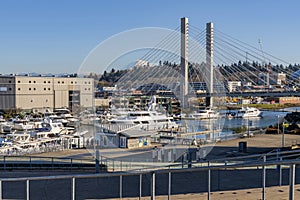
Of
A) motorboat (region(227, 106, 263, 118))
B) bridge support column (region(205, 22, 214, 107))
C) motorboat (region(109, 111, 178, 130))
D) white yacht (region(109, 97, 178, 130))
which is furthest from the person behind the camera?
motorboat (region(227, 106, 263, 118))

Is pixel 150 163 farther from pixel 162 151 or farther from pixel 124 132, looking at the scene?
pixel 124 132

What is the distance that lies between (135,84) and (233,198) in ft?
11.5

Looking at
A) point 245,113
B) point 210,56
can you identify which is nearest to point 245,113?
point 245,113

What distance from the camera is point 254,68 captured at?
3538 centimetres

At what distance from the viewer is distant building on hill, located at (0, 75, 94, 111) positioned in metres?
42.6

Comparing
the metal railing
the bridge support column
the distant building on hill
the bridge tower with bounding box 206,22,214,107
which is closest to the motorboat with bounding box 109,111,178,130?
the metal railing

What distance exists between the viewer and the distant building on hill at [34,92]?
140ft

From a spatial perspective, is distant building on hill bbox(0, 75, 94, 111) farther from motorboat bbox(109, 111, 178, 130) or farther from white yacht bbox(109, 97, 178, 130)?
motorboat bbox(109, 111, 178, 130)

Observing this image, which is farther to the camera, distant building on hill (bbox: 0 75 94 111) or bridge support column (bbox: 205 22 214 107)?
distant building on hill (bbox: 0 75 94 111)

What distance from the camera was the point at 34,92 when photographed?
145 ft

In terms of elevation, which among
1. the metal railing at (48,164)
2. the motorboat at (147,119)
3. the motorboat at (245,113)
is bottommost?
the motorboat at (245,113)

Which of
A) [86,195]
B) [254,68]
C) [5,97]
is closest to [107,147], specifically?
[86,195]

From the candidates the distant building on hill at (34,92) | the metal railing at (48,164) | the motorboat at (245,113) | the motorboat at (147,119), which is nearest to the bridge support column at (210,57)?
the motorboat at (147,119)

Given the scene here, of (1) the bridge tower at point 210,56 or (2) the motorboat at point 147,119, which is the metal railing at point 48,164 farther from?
(1) the bridge tower at point 210,56
